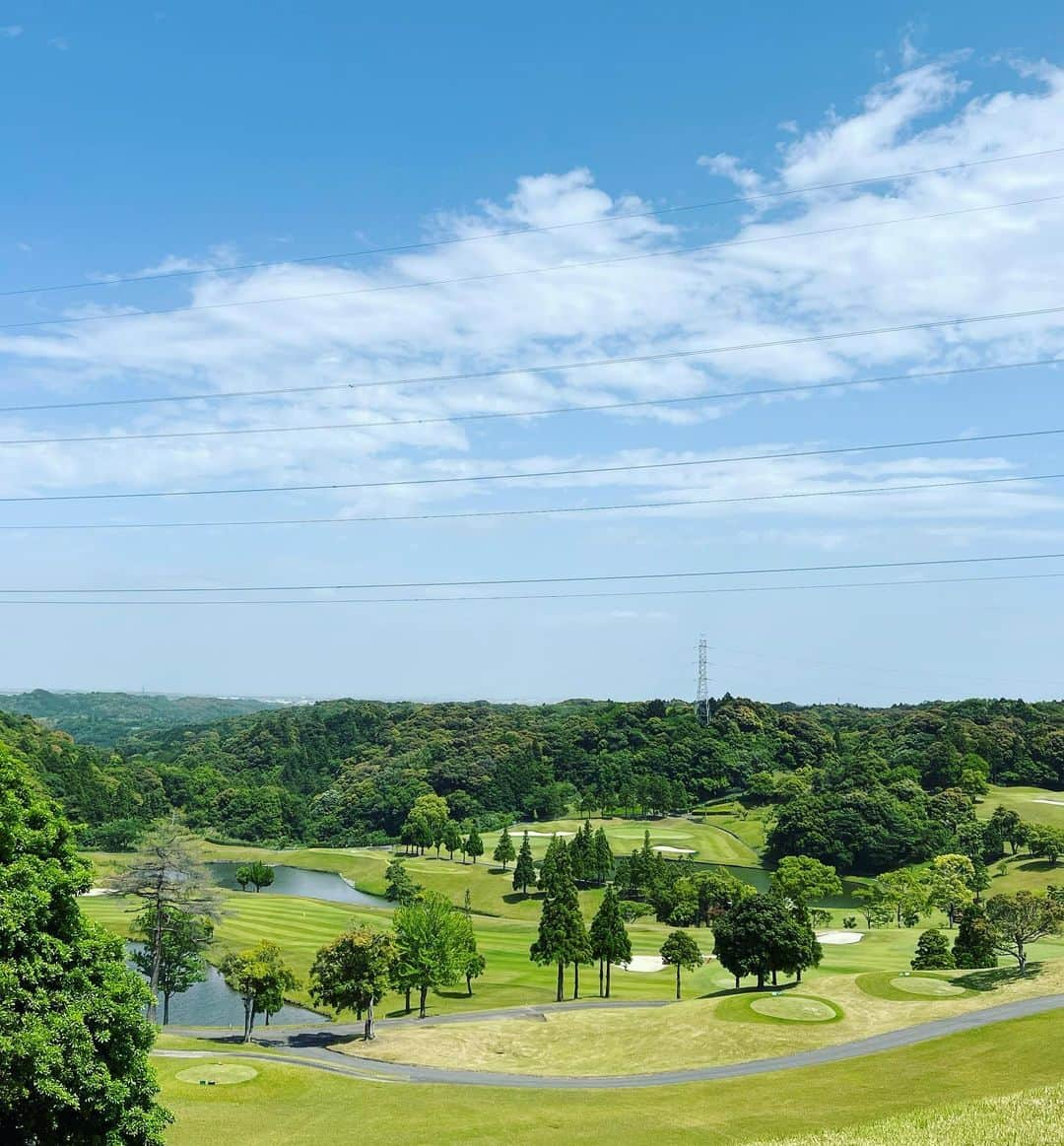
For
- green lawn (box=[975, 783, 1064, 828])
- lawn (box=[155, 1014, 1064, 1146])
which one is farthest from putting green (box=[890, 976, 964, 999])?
green lawn (box=[975, 783, 1064, 828])

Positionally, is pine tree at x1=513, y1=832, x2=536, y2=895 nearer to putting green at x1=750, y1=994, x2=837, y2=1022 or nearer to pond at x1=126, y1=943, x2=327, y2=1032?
pond at x1=126, y1=943, x2=327, y2=1032

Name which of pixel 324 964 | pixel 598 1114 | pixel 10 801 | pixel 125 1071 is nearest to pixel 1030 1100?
pixel 598 1114

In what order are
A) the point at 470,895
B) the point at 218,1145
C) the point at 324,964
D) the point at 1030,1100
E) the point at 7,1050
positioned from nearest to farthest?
1. the point at 7,1050
2. the point at 1030,1100
3. the point at 218,1145
4. the point at 324,964
5. the point at 470,895

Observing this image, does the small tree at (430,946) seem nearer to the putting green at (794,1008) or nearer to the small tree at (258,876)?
the putting green at (794,1008)

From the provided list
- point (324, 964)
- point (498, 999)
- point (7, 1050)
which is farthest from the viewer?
point (498, 999)

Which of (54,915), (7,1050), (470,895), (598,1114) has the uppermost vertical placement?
(54,915)

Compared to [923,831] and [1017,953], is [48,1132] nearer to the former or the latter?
[1017,953]

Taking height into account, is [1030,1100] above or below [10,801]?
below

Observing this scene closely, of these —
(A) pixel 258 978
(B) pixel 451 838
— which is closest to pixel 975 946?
(A) pixel 258 978
